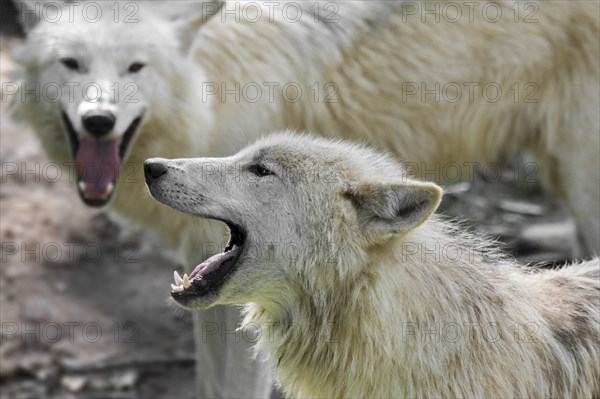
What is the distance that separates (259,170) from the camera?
416 cm

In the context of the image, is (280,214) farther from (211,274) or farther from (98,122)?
(98,122)

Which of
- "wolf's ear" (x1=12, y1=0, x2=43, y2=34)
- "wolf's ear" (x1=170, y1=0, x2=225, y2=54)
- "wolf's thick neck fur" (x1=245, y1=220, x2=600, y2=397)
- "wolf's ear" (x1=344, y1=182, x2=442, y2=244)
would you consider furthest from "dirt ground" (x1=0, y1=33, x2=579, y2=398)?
"wolf's ear" (x1=344, y1=182, x2=442, y2=244)

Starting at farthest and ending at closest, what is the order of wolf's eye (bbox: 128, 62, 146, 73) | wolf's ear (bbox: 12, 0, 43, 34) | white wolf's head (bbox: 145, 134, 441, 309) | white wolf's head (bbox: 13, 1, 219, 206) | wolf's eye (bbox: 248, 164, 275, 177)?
wolf's ear (bbox: 12, 0, 43, 34) → wolf's eye (bbox: 128, 62, 146, 73) → white wolf's head (bbox: 13, 1, 219, 206) → wolf's eye (bbox: 248, 164, 275, 177) → white wolf's head (bbox: 145, 134, 441, 309)

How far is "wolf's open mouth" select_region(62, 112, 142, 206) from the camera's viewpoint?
5656 millimetres

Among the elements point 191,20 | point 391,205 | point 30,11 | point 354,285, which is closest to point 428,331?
point 354,285

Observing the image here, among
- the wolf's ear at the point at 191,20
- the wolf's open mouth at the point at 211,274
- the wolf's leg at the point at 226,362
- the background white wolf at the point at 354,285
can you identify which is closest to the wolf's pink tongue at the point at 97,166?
the wolf's ear at the point at 191,20

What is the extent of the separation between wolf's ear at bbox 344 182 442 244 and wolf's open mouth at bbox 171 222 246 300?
1.72ft

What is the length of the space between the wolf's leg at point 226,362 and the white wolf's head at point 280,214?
1.62m

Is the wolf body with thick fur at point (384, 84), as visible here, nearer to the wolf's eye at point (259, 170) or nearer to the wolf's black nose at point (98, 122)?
the wolf's black nose at point (98, 122)

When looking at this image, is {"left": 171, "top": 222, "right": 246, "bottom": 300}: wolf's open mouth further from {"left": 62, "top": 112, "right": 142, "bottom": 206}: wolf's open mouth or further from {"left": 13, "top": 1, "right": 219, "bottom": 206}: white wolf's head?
{"left": 62, "top": 112, "right": 142, "bottom": 206}: wolf's open mouth

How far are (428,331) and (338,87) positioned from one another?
249 cm

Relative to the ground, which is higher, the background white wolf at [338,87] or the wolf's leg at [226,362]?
the background white wolf at [338,87]

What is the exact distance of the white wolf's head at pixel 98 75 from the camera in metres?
5.46

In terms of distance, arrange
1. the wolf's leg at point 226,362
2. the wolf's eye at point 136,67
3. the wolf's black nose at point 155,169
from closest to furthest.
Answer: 1. the wolf's black nose at point 155,169
2. the wolf's eye at point 136,67
3. the wolf's leg at point 226,362
